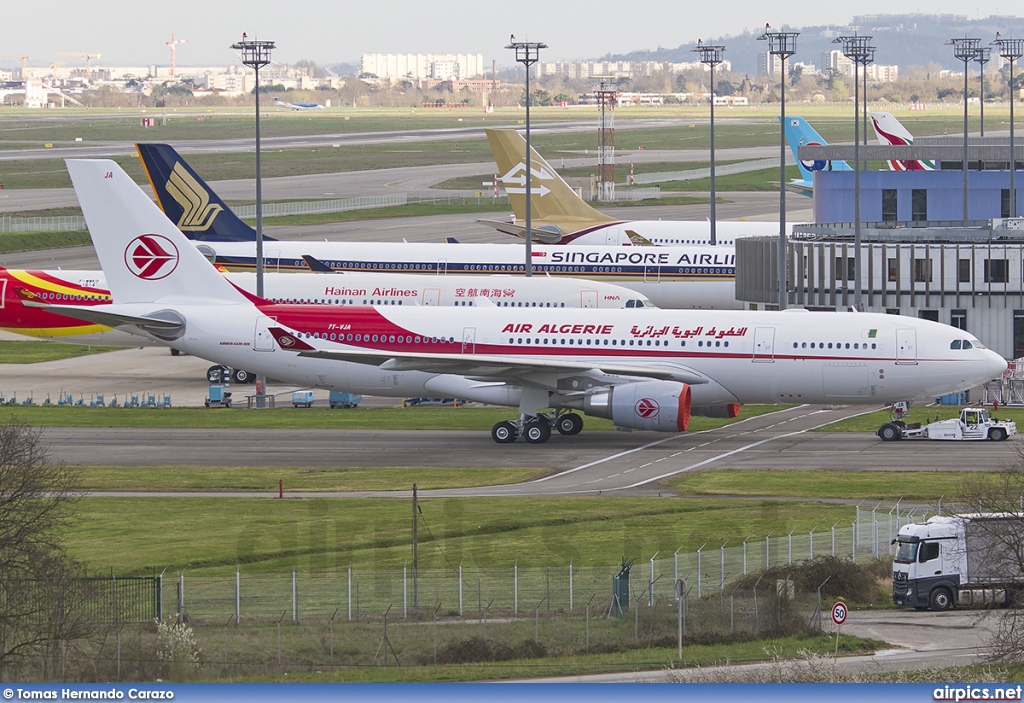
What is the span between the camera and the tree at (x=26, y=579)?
32.2m

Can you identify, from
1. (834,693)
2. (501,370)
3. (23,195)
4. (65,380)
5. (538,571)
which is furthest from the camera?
(23,195)

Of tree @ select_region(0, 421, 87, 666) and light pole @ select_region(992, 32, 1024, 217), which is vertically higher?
light pole @ select_region(992, 32, 1024, 217)

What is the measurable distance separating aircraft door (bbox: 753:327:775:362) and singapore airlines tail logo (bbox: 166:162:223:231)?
39.0 meters

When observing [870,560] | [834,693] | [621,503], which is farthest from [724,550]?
[834,693]

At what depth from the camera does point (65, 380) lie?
80.9m

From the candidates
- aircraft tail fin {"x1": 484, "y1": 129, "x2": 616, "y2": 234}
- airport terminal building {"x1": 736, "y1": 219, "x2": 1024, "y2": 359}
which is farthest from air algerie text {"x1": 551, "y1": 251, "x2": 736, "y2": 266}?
aircraft tail fin {"x1": 484, "y1": 129, "x2": 616, "y2": 234}

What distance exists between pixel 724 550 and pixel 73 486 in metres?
23.0

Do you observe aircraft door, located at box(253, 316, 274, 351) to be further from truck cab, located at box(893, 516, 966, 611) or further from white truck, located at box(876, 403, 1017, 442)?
truck cab, located at box(893, 516, 966, 611)

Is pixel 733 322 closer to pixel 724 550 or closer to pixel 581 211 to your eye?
pixel 724 550

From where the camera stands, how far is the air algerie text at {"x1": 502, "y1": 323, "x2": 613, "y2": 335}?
6369 centimetres

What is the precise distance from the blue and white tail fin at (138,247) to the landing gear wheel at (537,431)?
47.9 ft

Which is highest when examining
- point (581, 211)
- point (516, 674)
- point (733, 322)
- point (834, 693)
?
point (581, 211)

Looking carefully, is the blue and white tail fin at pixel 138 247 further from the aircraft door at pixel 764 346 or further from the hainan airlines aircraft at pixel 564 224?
the hainan airlines aircraft at pixel 564 224

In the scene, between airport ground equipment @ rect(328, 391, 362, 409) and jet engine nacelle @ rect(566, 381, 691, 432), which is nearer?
jet engine nacelle @ rect(566, 381, 691, 432)
